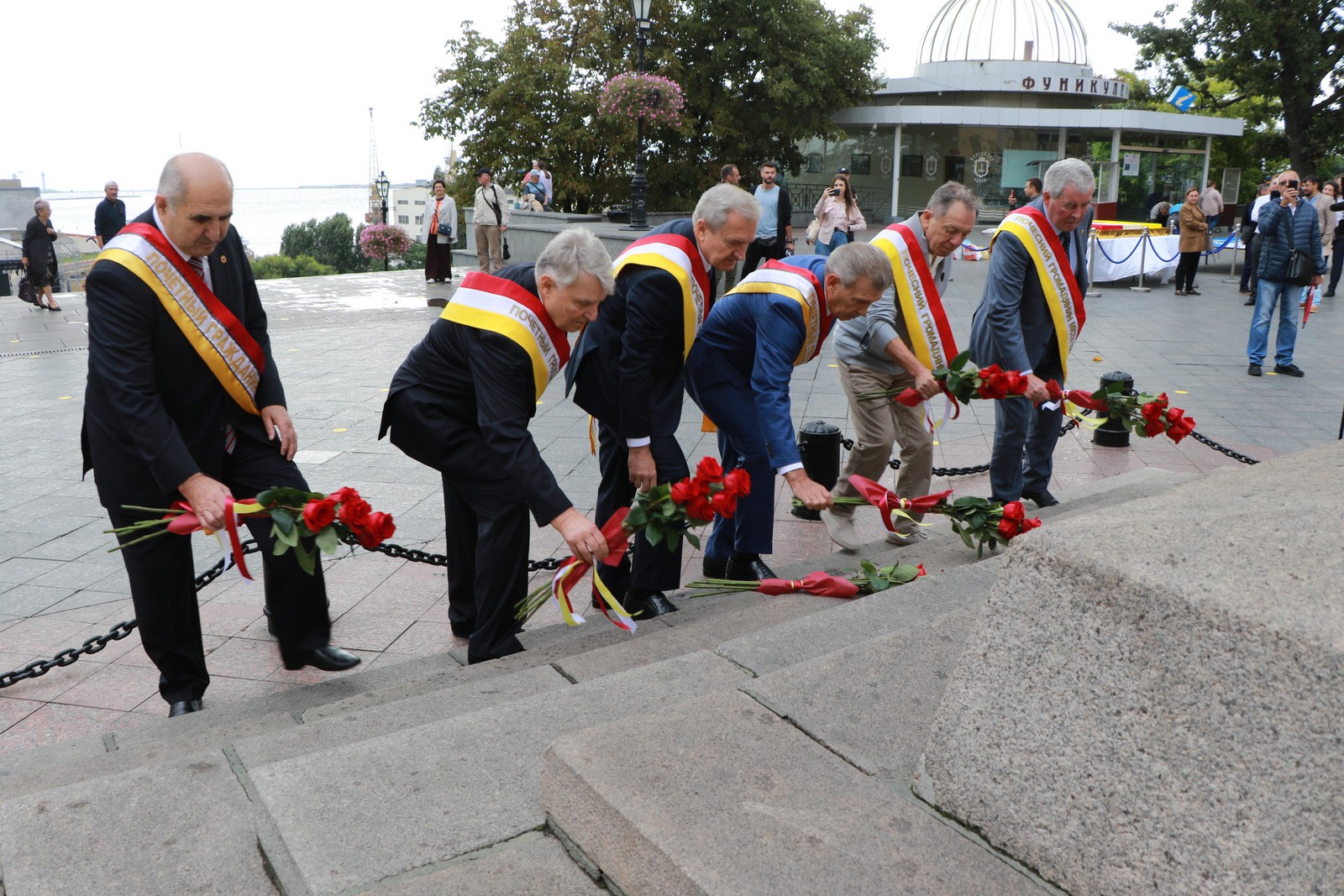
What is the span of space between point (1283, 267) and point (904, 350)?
6.49 meters

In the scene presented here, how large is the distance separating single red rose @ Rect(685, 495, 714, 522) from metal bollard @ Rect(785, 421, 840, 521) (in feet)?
6.50

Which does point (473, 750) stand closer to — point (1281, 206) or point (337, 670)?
point (337, 670)

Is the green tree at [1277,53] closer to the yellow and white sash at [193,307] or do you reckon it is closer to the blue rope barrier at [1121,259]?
the blue rope barrier at [1121,259]

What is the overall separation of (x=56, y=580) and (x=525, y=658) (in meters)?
2.51

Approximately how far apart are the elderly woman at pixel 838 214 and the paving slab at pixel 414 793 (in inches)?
480

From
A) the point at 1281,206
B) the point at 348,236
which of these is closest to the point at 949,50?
the point at 1281,206

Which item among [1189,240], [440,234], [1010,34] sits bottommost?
[1189,240]

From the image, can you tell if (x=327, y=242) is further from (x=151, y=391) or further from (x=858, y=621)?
(x=858, y=621)

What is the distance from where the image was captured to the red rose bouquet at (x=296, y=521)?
10.5 ft

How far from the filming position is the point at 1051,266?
515 cm

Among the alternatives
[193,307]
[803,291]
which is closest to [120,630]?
[193,307]

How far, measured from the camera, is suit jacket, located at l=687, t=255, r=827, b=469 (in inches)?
154

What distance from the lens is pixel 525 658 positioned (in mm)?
3387

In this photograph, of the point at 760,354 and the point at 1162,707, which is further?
the point at 760,354
